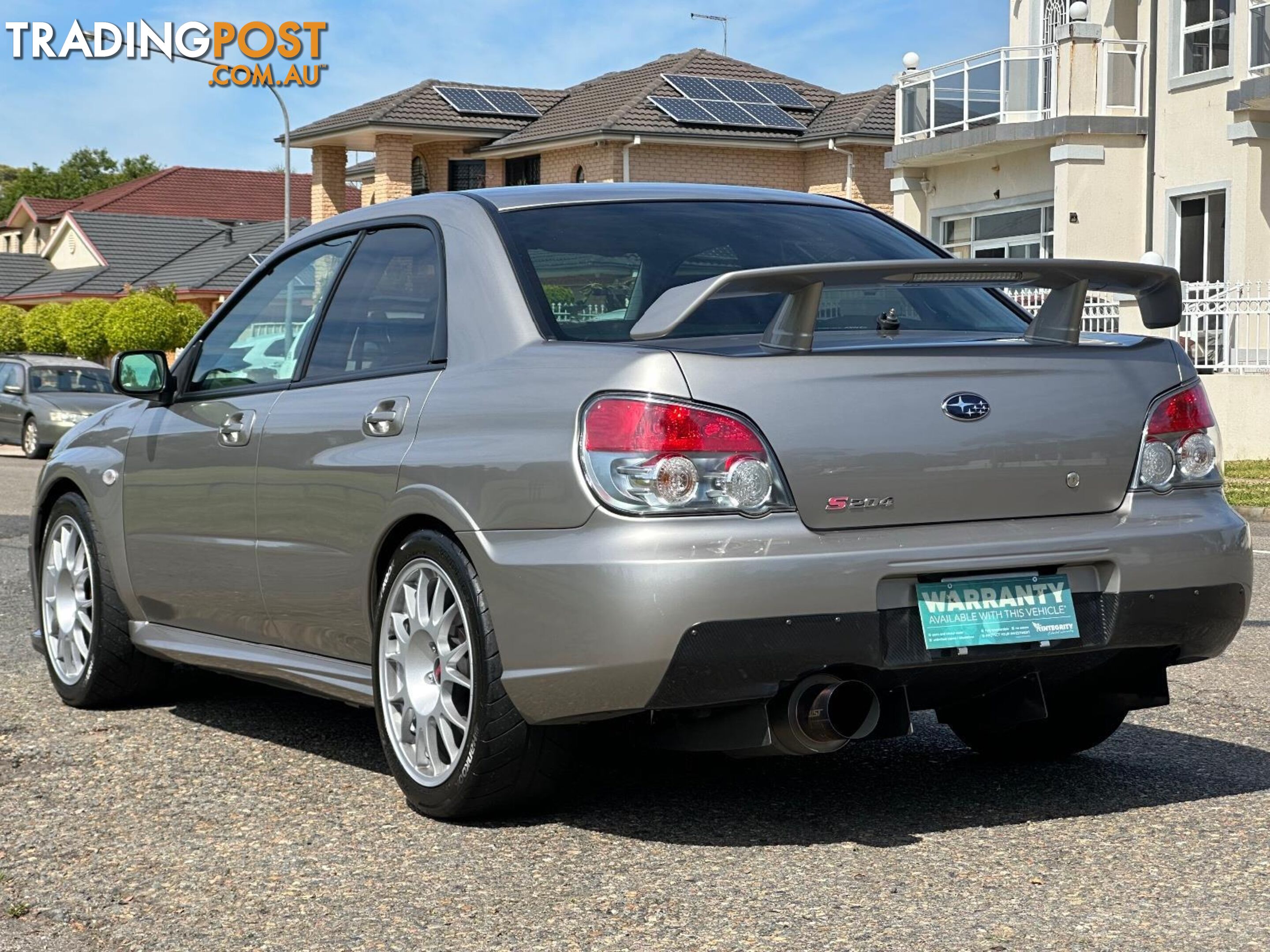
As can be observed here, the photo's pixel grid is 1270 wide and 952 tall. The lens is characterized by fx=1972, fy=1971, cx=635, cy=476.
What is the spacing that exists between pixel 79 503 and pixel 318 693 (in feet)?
5.65

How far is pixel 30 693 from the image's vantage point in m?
7.27

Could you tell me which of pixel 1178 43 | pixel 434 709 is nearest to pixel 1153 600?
pixel 434 709

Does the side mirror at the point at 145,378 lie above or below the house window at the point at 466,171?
below

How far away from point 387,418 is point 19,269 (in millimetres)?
82317

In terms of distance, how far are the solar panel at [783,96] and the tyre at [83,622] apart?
4164 centimetres

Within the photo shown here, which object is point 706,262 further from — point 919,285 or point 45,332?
point 45,332

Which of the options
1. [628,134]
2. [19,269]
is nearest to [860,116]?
[628,134]

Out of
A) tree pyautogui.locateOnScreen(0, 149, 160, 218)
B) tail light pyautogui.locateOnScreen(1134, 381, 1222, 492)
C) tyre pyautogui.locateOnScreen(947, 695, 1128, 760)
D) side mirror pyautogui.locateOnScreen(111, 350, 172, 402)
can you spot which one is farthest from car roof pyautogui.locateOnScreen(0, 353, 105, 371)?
tree pyautogui.locateOnScreen(0, 149, 160, 218)

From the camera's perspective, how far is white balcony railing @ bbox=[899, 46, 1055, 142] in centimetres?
3089

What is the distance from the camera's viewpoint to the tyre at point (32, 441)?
29.4m

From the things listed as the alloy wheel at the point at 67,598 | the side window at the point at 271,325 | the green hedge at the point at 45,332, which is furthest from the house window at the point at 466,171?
the side window at the point at 271,325

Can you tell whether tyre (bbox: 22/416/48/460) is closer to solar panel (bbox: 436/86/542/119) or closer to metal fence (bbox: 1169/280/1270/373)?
metal fence (bbox: 1169/280/1270/373)

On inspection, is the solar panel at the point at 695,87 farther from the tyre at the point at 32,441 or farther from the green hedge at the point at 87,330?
the tyre at the point at 32,441

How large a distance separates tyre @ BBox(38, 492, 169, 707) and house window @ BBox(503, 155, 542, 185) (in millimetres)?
40928
